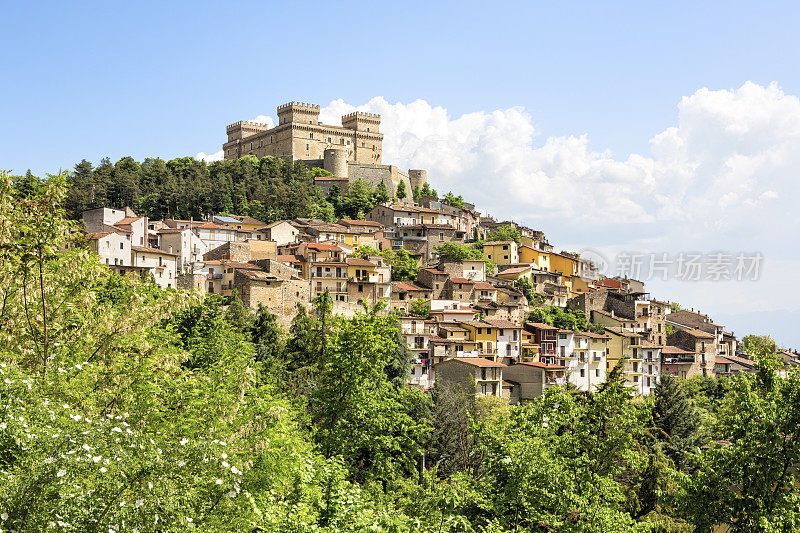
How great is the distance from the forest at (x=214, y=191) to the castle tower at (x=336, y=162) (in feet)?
20.5

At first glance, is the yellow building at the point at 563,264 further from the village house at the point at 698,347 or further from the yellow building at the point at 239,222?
the yellow building at the point at 239,222

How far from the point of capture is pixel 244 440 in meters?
11.9

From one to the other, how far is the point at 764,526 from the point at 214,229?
57.4 m

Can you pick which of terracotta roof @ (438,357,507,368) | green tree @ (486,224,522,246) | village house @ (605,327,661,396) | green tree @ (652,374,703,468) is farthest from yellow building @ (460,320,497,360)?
green tree @ (486,224,522,246)

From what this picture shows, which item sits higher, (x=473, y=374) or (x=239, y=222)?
(x=239, y=222)

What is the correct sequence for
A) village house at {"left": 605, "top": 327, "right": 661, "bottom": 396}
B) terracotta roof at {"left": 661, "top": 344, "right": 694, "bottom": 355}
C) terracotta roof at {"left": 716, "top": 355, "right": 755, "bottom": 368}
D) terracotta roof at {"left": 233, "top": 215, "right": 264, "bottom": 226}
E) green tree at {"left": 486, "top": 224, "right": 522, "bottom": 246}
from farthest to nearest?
1. green tree at {"left": 486, "top": 224, "right": 522, "bottom": 246}
2. terracotta roof at {"left": 233, "top": 215, "right": 264, "bottom": 226}
3. terracotta roof at {"left": 716, "top": 355, "right": 755, "bottom": 368}
4. terracotta roof at {"left": 661, "top": 344, "right": 694, "bottom": 355}
5. village house at {"left": 605, "top": 327, "right": 661, "bottom": 396}

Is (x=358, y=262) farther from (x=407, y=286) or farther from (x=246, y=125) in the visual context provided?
(x=246, y=125)

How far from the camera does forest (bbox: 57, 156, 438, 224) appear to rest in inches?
3022

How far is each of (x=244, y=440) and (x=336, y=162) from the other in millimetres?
93891

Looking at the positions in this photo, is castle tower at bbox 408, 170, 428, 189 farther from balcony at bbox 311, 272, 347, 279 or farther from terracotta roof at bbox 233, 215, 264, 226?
balcony at bbox 311, 272, 347, 279

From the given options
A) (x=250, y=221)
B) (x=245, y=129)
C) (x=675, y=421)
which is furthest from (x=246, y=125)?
(x=675, y=421)

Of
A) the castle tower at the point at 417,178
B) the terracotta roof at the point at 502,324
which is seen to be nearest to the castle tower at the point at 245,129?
the castle tower at the point at 417,178

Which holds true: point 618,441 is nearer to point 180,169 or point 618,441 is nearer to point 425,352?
point 425,352

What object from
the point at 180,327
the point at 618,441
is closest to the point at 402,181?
the point at 180,327
